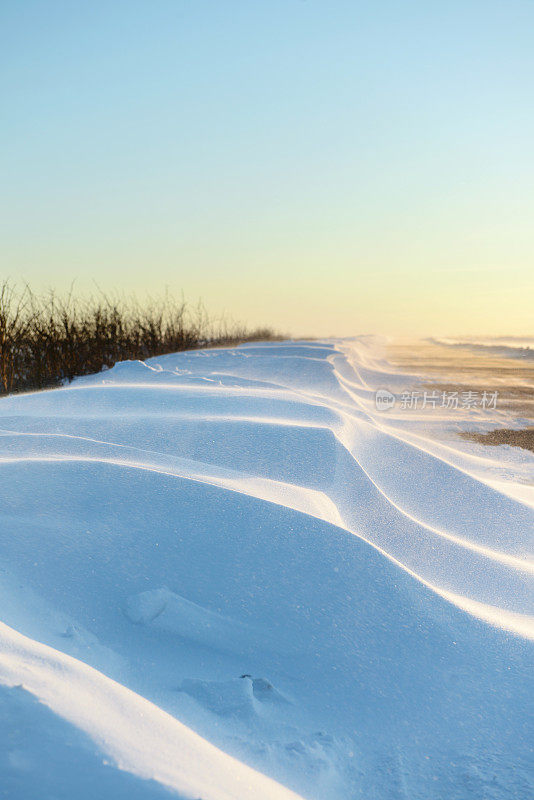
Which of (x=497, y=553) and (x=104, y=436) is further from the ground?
(x=104, y=436)

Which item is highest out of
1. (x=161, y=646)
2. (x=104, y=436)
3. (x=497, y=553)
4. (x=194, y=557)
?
(x=104, y=436)

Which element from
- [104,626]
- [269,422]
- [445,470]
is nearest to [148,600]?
[104,626]

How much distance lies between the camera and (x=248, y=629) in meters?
1.17

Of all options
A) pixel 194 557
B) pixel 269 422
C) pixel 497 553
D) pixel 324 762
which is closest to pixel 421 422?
pixel 269 422

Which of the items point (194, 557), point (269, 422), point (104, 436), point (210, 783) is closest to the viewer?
point (210, 783)

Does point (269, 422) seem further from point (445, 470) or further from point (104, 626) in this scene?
point (104, 626)

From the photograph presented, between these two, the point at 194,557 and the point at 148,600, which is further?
the point at 194,557

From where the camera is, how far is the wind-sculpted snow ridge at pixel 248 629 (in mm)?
766

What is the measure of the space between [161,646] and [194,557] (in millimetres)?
236

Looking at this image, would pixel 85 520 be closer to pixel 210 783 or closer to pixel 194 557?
pixel 194 557

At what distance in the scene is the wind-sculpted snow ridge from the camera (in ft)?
2.51

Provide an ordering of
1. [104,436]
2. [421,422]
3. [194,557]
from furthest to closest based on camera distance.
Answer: [421,422] < [104,436] < [194,557]

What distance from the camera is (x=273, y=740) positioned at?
925mm

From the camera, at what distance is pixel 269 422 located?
2.44 metres
